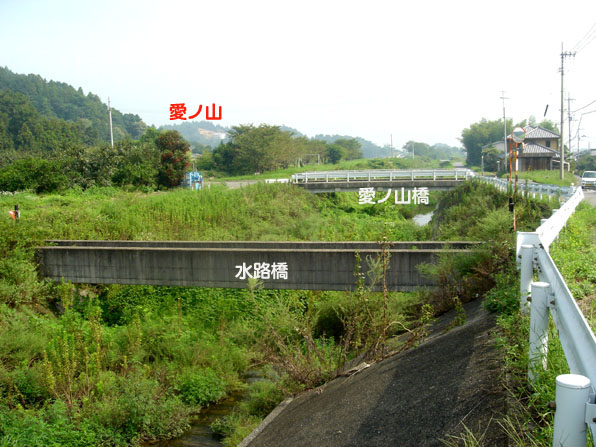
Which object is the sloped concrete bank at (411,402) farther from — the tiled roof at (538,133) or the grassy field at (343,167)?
the tiled roof at (538,133)

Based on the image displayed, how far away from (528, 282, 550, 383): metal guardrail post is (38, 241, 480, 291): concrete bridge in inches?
276

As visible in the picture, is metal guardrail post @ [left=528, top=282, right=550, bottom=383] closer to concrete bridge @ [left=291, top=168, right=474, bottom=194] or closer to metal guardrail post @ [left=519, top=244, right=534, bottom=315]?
metal guardrail post @ [left=519, top=244, right=534, bottom=315]

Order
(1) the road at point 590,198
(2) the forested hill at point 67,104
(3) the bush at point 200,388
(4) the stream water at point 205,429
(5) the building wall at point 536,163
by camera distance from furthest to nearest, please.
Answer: (2) the forested hill at point 67,104
(5) the building wall at point 536,163
(1) the road at point 590,198
(3) the bush at point 200,388
(4) the stream water at point 205,429

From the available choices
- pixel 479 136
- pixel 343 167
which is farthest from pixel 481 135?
pixel 343 167

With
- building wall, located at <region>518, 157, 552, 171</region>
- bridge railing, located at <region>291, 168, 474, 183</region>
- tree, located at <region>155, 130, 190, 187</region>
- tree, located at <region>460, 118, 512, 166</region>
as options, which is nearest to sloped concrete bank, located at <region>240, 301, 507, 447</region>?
tree, located at <region>155, 130, 190, 187</region>

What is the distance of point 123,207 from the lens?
21719 mm

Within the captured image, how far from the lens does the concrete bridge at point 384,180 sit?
31398 millimetres

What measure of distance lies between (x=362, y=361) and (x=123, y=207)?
54.0 ft

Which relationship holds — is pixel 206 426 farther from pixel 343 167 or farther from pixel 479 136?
pixel 479 136

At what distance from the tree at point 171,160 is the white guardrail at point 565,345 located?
1099 inches

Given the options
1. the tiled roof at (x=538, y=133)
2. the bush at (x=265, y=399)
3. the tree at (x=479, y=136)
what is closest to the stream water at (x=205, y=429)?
the bush at (x=265, y=399)

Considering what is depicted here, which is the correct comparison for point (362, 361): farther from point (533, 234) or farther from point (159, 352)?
point (159, 352)

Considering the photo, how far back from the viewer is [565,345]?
2988 millimetres

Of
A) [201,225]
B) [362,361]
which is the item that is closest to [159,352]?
[362,361]
